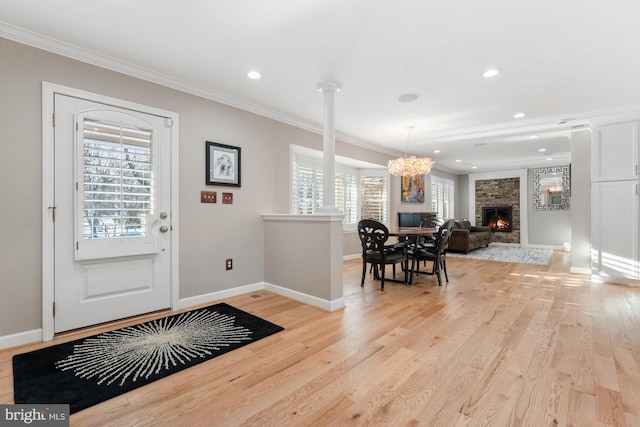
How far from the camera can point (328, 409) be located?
1519 millimetres

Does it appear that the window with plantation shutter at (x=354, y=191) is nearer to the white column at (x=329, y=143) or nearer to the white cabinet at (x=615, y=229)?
the white column at (x=329, y=143)

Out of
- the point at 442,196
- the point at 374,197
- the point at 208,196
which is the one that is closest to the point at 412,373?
the point at 208,196

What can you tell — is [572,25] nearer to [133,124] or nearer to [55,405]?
[133,124]

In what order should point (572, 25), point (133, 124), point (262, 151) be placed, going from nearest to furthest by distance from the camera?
point (572, 25)
point (133, 124)
point (262, 151)

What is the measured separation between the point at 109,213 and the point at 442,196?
844cm

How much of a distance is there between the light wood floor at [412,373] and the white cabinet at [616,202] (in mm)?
1238

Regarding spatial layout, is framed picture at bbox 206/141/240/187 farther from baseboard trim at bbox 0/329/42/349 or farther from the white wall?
baseboard trim at bbox 0/329/42/349

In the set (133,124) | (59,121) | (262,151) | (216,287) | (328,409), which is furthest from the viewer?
(262,151)

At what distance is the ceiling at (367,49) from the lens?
78.8 inches

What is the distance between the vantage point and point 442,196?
8812 millimetres

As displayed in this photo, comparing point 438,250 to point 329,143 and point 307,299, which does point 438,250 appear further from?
point 329,143

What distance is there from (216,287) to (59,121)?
2.15 metres

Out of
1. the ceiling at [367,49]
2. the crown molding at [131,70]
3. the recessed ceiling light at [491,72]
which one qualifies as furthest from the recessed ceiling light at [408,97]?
the crown molding at [131,70]

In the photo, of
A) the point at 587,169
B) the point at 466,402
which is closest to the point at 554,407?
the point at 466,402
